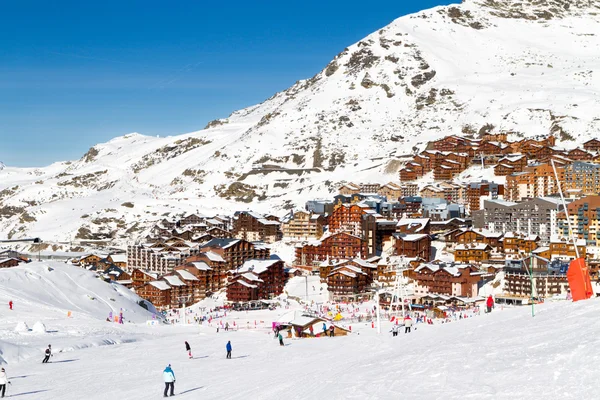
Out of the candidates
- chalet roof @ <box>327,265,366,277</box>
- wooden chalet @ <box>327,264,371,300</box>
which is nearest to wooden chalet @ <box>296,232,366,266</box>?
chalet roof @ <box>327,265,366,277</box>

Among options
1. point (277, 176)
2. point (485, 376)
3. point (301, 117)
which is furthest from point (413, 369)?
point (301, 117)

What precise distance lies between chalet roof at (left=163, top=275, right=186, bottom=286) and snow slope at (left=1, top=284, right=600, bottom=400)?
4994 centimetres

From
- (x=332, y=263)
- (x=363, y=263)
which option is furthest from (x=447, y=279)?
(x=332, y=263)

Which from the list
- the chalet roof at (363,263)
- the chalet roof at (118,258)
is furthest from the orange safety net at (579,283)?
the chalet roof at (118,258)

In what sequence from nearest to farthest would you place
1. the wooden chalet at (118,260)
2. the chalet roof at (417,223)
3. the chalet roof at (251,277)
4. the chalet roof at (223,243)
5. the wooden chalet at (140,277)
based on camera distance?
1. the chalet roof at (251,277)
2. the wooden chalet at (140,277)
3. the chalet roof at (417,223)
4. the chalet roof at (223,243)
5. the wooden chalet at (118,260)

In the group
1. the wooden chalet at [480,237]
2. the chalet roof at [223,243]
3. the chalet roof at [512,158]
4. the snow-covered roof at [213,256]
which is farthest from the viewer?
the chalet roof at [512,158]

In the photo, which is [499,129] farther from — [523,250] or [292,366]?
[292,366]

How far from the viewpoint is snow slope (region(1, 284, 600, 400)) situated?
51.6 feet

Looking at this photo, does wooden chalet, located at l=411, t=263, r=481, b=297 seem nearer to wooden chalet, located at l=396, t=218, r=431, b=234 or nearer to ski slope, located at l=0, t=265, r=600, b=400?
wooden chalet, located at l=396, t=218, r=431, b=234

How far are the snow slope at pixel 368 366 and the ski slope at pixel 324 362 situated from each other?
4 cm

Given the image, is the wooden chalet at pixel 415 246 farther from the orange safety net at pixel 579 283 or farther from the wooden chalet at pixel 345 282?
the orange safety net at pixel 579 283

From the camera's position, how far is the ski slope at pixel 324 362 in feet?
52.4

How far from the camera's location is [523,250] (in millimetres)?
85125

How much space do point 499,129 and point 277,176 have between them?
4517cm
